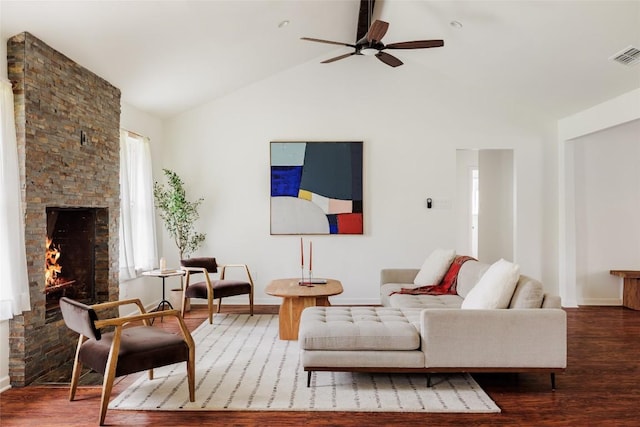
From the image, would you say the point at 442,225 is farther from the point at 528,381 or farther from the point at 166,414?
the point at 166,414

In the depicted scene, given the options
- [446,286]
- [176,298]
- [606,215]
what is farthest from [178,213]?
[606,215]

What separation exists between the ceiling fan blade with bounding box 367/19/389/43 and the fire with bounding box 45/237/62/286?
3467mm

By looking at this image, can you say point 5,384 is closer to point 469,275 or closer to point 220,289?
point 220,289

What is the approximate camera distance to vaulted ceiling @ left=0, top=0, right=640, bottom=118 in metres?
4.10

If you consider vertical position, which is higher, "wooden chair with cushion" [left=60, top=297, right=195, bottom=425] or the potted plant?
the potted plant

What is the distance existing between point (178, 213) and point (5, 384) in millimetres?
3283

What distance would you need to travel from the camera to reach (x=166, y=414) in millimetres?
3188

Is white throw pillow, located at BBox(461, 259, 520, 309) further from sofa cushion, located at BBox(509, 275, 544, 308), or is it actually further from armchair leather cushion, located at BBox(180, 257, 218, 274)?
armchair leather cushion, located at BBox(180, 257, 218, 274)

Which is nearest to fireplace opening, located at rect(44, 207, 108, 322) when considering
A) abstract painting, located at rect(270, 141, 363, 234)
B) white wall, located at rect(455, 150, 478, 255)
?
abstract painting, located at rect(270, 141, 363, 234)

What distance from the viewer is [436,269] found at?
5.53m

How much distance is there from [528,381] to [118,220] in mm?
4371

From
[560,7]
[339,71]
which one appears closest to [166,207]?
[339,71]

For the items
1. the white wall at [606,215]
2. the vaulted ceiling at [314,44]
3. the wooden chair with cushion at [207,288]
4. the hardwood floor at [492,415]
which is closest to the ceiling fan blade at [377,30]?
the vaulted ceiling at [314,44]

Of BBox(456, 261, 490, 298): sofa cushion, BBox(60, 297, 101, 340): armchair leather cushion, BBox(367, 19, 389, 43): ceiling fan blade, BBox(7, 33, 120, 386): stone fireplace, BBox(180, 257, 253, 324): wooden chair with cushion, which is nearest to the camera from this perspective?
BBox(60, 297, 101, 340): armchair leather cushion
